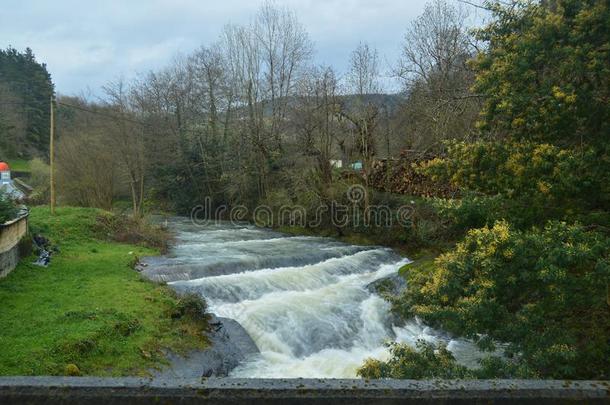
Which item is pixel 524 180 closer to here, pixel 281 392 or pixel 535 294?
pixel 535 294

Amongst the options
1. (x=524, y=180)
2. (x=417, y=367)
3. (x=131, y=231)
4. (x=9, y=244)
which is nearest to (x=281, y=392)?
(x=417, y=367)

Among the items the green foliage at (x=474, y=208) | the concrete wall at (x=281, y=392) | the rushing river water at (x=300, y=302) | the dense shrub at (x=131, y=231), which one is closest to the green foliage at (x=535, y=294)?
the green foliage at (x=474, y=208)

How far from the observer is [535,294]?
6406 millimetres

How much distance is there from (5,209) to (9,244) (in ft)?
3.46

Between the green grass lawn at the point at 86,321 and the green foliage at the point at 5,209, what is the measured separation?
4.82ft

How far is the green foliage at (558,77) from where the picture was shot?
693 centimetres

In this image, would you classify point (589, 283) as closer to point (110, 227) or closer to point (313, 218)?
point (110, 227)

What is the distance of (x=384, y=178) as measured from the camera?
26.7 metres

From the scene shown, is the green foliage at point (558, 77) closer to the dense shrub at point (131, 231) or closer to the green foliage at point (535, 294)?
the green foliage at point (535, 294)

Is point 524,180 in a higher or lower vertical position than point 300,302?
higher

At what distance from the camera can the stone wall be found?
1162 cm

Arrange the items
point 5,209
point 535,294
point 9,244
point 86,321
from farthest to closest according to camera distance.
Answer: point 9,244, point 5,209, point 86,321, point 535,294

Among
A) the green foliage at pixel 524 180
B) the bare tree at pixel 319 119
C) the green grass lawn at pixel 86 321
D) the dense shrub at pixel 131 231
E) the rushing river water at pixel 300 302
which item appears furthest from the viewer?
the bare tree at pixel 319 119

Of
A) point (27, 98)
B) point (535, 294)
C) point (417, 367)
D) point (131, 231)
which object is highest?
point (27, 98)
